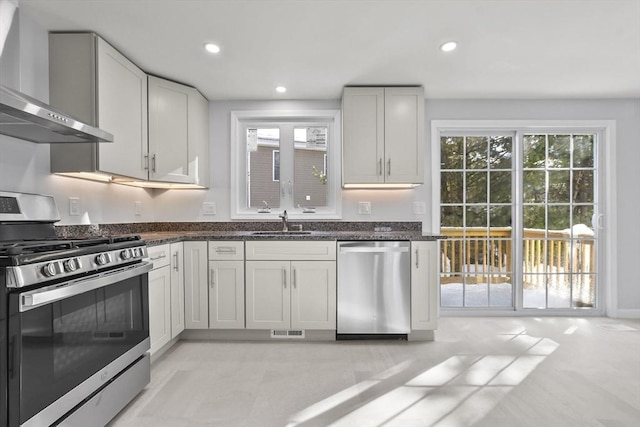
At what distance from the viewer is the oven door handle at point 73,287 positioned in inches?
50.0

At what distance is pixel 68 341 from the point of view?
1.47m

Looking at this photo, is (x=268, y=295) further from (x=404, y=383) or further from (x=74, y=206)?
(x=74, y=206)

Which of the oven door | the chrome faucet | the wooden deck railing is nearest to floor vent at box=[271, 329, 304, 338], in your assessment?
the chrome faucet

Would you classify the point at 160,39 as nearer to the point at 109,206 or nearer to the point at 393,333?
the point at 109,206

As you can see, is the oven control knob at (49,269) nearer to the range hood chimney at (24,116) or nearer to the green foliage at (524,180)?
the range hood chimney at (24,116)

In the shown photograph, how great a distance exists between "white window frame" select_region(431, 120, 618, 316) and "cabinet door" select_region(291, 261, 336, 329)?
1.32m

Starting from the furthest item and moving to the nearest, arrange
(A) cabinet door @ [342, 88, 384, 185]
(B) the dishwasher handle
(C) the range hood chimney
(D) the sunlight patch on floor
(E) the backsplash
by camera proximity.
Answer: (E) the backsplash < (A) cabinet door @ [342, 88, 384, 185] < (B) the dishwasher handle < (D) the sunlight patch on floor < (C) the range hood chimney

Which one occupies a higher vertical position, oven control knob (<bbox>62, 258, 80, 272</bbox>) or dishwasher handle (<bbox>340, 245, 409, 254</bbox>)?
oven control knob (<bbox>62, 258, 80, 272</bbox>)

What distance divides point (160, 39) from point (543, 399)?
3.25 m

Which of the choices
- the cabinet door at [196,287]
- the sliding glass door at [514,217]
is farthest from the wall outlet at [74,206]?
the sliding glass door at [514,217]

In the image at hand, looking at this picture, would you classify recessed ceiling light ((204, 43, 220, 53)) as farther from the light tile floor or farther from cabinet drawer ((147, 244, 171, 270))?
the light tile floor

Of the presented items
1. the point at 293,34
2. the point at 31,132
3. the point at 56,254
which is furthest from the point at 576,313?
the point at 31,132

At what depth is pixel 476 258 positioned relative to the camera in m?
3.59

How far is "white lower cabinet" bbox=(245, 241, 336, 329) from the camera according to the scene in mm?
2842
